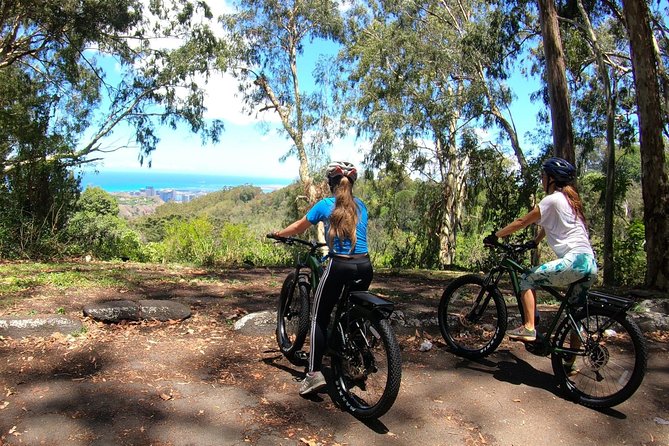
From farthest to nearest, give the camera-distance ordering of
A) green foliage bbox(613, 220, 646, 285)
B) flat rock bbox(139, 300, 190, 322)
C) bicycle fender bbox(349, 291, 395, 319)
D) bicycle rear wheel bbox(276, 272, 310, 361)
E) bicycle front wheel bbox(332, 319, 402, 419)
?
1. green foliage bbox(613, 220, 646, 285)
2. flat rock bbox(139, 300, 190, 322)
3. bicycle rear wheel bbox(276, 272, 310, 361)
4. bicycle fender bbox(349, 291, 395, 319)
5. bicycle front wheel bbox(332, 319, 402, 419)

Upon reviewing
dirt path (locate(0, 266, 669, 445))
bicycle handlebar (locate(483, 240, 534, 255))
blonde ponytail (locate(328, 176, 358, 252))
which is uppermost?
blonde ponytail (locate(328, 176, 358, 252))

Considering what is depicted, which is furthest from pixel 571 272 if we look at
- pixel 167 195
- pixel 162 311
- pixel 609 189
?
pixel 167 195

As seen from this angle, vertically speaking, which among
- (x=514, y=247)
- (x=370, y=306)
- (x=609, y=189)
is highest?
(x=609, y=189)

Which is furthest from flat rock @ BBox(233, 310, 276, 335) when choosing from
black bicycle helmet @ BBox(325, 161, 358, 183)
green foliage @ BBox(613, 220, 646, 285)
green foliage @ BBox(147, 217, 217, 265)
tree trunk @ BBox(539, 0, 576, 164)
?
green foliage @ BBox(613, 220, 646, 285)

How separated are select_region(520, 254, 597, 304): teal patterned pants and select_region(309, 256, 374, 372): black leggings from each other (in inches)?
54.3

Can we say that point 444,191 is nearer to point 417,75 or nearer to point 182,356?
point 417,75

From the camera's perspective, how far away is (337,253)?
3.56 meters

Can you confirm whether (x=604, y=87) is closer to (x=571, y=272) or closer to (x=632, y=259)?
(x=632, y=259)

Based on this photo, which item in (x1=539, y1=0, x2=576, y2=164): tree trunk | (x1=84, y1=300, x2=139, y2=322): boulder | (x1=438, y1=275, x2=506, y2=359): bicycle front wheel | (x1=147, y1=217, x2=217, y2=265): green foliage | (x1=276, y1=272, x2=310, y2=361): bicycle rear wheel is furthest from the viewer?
(x1=147, y1=217, x2=217, y2=265): green foliage

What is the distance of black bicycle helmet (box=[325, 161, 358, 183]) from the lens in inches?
144

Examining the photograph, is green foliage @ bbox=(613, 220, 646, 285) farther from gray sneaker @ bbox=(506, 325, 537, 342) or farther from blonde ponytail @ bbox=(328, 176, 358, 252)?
blonde ponytail @ bbox=(328, 176, 358, 252)

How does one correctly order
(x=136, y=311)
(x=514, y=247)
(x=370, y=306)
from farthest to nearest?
(x=136, y=311) < (x=514, y=247) < (x=370, y=306)

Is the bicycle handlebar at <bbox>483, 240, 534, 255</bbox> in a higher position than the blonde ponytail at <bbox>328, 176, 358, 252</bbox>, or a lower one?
lower

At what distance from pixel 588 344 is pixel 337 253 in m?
2.02
